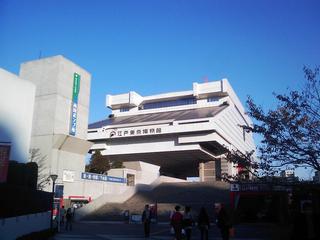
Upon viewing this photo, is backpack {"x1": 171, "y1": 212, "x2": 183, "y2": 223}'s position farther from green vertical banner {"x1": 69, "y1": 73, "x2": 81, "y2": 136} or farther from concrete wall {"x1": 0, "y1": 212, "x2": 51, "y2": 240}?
green vertical banner {"x1": 69, "y1": 73, "x2": 81, "y2": 136}

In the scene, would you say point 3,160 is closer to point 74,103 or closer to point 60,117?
point 60,117

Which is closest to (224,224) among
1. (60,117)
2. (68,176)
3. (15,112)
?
(15,112)

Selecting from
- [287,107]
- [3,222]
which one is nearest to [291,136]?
[287,107]

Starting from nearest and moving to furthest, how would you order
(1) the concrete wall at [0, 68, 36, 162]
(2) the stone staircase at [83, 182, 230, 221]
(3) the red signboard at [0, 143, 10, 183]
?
1. (3) the red signboard at [0, 143, 10, 183]
2. (1) the concrete wall at [0, 68, 36, 162]
3. (2) the stone staircase at [83, 182, 230, 221]

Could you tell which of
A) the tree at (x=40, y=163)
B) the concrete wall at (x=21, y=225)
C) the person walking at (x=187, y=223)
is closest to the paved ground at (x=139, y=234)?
the concrete wall at (x=21, y=225)

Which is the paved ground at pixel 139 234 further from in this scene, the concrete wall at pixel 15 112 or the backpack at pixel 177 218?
the concrete wall at pixel 15 112

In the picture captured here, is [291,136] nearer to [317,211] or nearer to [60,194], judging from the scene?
[317,211]

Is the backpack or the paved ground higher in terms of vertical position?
the backpack

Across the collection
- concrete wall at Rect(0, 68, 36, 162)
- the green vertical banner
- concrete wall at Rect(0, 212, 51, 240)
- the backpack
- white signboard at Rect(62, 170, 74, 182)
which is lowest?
concrete wall at Rect(0, 212, 51, 240)

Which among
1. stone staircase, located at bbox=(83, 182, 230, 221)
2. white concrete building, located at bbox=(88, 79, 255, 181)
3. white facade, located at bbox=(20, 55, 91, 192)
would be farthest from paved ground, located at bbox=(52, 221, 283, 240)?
white concrete building, located at bbox=(88, 79, 255, 181)

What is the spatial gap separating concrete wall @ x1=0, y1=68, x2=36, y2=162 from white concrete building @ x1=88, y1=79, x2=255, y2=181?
37.9 metres

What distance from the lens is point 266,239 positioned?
17141 millimetres

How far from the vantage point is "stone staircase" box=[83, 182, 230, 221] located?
32.5 metres

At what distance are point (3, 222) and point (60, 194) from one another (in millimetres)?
9821
